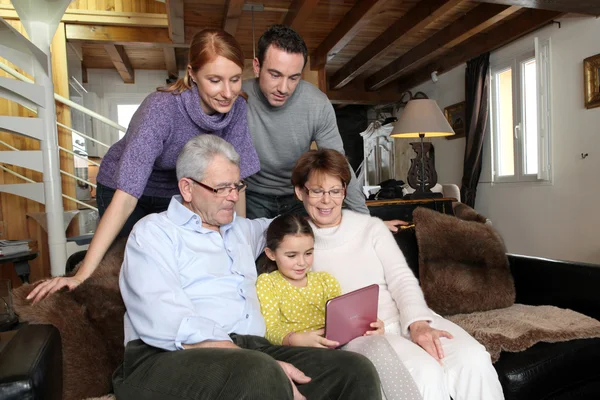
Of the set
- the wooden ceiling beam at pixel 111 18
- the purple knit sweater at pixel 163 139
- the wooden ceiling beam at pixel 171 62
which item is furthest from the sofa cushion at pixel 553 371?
the wooden ceiling beam at pixel 171 62

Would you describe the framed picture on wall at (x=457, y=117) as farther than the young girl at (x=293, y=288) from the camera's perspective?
Yes

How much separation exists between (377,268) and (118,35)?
4.82 metres

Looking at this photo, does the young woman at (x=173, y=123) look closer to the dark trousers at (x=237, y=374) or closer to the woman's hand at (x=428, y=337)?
the dark trousers at (x=237, y=374)

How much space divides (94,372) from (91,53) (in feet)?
21.0

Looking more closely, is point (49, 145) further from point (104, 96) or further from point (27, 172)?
point (104, 96)

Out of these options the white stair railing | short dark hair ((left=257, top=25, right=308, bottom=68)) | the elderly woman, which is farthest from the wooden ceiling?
the elderly woman

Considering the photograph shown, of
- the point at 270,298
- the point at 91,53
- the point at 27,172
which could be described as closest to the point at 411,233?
the point at 270,298

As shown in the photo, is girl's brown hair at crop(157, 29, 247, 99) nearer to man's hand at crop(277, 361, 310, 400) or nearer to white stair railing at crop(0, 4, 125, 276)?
man's hand at crop(277, 361, 310, 400)

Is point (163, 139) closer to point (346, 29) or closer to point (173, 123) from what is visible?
point (173, 123)

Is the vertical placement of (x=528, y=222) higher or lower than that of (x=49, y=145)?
lower

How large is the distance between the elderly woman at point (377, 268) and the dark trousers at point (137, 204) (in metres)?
0.55

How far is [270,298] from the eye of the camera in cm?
158

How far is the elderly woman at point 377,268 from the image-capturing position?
1.43 meters

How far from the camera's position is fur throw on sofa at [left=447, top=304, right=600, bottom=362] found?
1.72 meters
